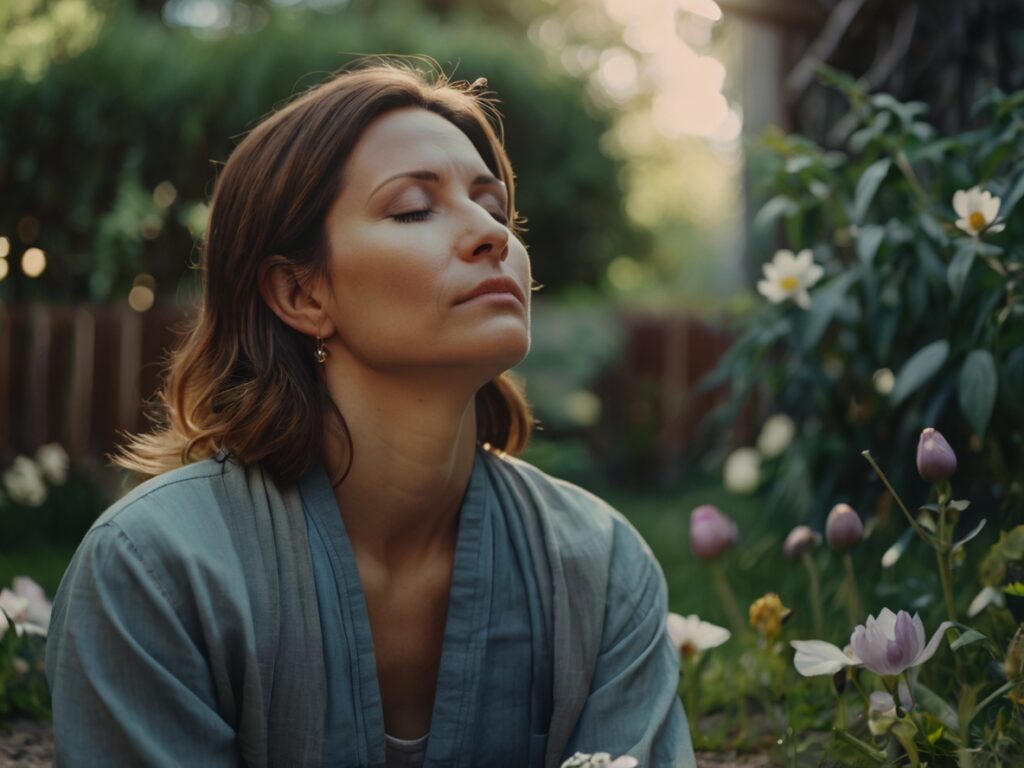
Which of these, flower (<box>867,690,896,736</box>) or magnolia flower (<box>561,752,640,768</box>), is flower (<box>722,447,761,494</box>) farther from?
magnolia flower (<box>561,752,640,768</box>)

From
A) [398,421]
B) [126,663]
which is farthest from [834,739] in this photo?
[126,663]

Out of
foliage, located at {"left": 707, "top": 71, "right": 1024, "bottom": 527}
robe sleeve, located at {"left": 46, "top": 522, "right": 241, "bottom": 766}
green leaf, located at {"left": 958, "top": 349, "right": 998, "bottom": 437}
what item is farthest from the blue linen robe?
foliage, located at {"left": 707, "top": 71, "right": 1024, "bottom": 527}

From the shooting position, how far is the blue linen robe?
1349 mm

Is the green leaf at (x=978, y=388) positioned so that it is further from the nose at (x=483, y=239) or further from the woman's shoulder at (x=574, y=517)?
the nose at (x=483, y=239)

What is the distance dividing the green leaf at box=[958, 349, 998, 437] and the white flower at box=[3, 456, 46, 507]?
2.98m

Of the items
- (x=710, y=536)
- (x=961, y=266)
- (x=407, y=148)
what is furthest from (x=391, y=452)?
(x=961, y=266)

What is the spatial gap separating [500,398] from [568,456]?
283 centimetres

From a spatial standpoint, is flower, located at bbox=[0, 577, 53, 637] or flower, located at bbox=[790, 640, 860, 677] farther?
flower, located at bbox=[0, 577, 53, 637]

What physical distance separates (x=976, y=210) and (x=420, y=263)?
1003 mm

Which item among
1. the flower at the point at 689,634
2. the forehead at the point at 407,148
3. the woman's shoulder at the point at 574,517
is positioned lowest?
the flower at the point at 689,634

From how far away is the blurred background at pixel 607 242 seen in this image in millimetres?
2438

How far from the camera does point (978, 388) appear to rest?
6.21 feet

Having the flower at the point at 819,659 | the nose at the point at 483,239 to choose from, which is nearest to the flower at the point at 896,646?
the flower at the point at 819,659

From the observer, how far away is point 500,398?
198 cm
